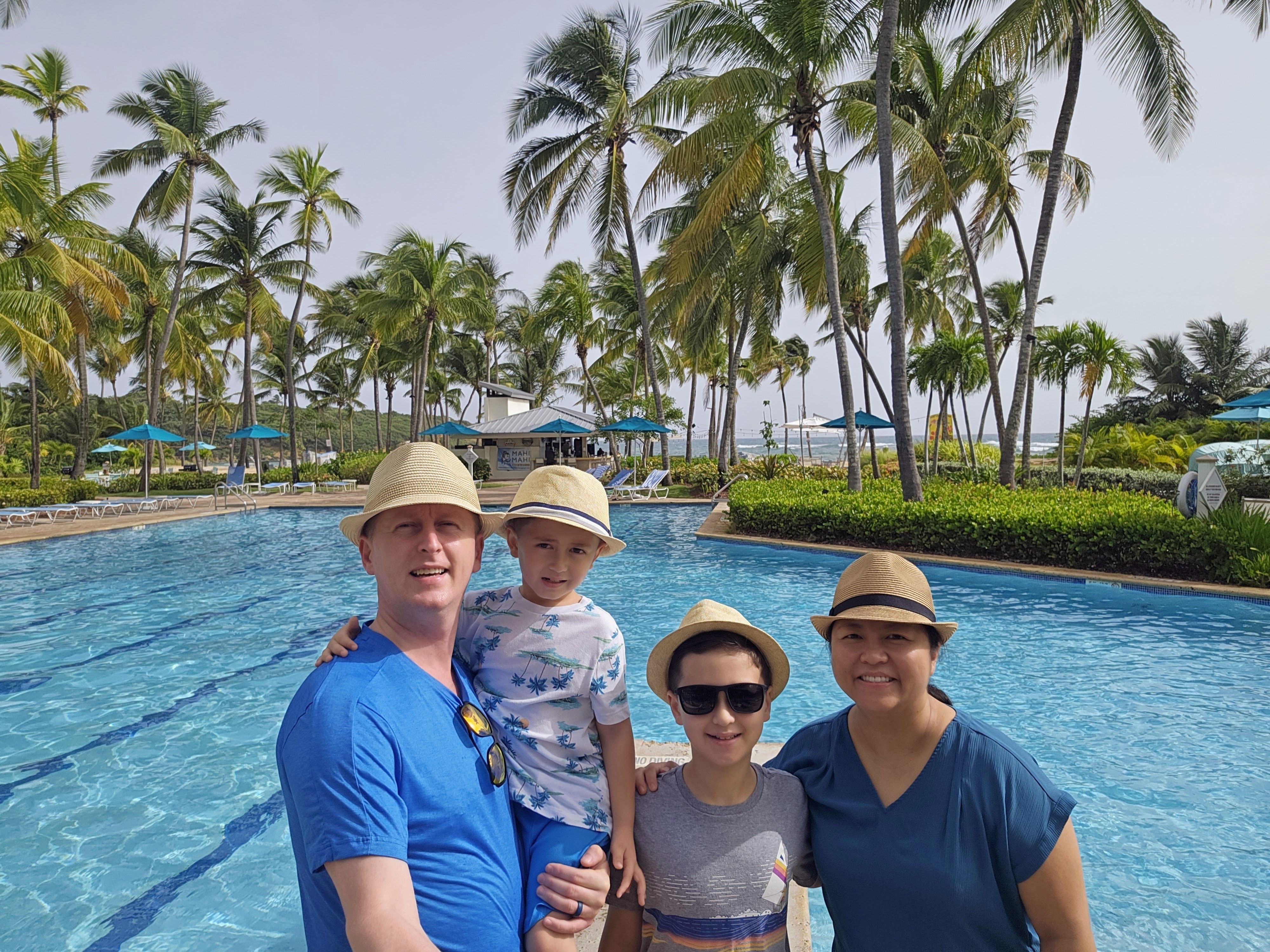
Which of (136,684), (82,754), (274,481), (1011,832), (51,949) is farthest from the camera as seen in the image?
(274,481)

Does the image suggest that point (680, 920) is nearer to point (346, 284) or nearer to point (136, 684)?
point (136, 684)

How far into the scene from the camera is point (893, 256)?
41.7 ft

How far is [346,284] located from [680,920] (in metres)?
42.4

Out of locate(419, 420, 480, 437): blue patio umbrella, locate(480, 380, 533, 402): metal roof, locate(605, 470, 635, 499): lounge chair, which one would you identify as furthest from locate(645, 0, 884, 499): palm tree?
locate(480, 380, 533, 402): metal roof

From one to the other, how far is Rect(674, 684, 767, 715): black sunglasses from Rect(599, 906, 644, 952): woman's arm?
0.48m

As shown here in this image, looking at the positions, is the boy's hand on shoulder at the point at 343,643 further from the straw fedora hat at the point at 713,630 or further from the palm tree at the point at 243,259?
the palm tree at the point at 243,259

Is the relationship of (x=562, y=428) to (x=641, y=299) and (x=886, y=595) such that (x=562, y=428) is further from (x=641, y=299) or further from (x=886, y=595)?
(x=886, y=595)

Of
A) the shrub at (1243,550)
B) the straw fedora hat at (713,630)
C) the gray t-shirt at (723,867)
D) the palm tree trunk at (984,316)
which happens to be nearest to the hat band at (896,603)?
the straw fedora hat at (713,630)

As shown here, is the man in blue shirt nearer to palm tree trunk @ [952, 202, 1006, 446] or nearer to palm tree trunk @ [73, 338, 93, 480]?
palm tree trunk @ [952, 202, 1006, 446]

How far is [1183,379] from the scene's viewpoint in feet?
109

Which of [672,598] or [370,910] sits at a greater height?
[370,910]

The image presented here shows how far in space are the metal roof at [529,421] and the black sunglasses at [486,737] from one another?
31880 mm

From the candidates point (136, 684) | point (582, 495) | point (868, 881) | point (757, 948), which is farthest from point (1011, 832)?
point (136, 684)

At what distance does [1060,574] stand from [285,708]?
9.55 metres
